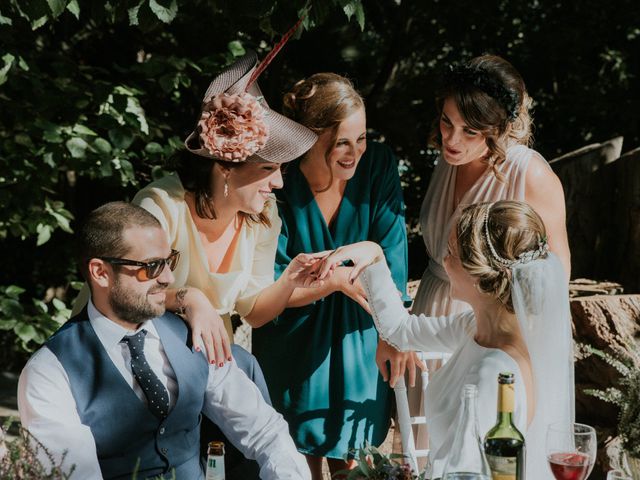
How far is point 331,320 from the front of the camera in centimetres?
311

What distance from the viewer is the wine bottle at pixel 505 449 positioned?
1926 millimetres

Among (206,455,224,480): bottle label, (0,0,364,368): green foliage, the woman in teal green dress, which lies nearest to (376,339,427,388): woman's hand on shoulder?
the woman in teal green dress

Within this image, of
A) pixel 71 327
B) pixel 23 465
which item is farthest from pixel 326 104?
pixel 23 465

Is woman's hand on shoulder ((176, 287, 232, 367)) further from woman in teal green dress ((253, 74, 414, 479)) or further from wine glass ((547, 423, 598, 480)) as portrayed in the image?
wine glass ((547, 423, 598, 480))

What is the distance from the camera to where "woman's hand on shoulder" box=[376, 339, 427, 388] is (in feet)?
9.65

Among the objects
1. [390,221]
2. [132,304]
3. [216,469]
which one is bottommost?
[216,469]

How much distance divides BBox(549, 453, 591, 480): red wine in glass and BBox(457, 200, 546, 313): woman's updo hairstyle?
1.82ft

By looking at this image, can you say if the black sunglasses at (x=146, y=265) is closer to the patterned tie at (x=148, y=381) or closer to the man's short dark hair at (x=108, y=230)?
the man's short dark hair at (x=108, y=230)

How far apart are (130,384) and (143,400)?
2.2 inches

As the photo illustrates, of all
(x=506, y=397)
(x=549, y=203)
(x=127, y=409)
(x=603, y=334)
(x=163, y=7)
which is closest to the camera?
(x=506, y=397)

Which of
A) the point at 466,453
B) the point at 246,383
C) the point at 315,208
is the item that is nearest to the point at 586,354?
the point at 315,208

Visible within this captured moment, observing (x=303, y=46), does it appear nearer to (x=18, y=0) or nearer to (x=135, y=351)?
(x=18, y=0)

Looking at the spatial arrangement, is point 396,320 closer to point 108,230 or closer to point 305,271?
point 305,271

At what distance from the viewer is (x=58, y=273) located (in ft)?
21.9
